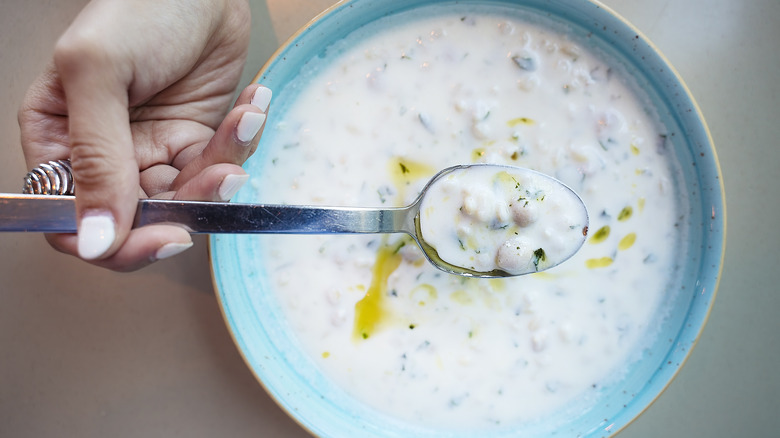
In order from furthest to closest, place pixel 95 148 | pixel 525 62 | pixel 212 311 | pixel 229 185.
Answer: pixel 212 311
pixel 525 62
pixel 229 185
pixel 95 148

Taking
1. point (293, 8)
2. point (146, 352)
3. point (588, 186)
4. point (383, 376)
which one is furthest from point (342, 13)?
point (146, 352)

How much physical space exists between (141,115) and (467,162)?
1.92 feet

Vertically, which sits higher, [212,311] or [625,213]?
[625,213]

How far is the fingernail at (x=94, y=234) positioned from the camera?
65cm

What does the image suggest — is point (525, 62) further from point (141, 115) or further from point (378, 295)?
point (141, 115)

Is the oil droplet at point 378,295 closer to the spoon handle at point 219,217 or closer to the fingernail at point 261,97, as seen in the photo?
the spoon handle at point 219,217

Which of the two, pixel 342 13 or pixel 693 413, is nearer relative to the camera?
pixel 342 13

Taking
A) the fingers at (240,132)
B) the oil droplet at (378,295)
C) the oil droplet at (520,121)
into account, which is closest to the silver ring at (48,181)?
the fingers at (240,132)

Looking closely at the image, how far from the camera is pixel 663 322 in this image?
0.91 metres

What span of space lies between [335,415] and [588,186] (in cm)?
58

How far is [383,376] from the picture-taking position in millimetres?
920

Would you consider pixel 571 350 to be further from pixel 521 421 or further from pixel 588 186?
pixel 588 186

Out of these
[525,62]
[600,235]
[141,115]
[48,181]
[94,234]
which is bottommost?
[94,234]

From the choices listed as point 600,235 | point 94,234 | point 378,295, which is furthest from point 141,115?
point 600,235
